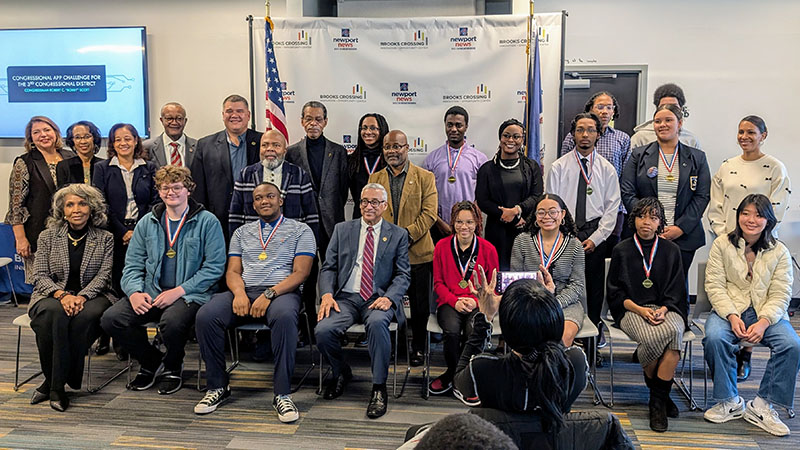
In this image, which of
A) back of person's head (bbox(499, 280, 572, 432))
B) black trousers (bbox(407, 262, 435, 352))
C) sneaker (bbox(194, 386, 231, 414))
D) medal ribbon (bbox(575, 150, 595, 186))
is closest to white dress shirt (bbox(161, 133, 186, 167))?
sneaker (bbox(194, 386, 231, 414))

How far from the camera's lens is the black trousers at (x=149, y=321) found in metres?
3.77

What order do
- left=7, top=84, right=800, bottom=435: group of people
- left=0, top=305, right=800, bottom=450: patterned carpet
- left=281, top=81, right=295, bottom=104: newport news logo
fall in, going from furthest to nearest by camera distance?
left=281, top=81, right=295, bottom=104: newport news logo, left=7, top=84, right=800, bottom=435: group of people, left=0, top=305, right=800, bottom=450: patterned carpet

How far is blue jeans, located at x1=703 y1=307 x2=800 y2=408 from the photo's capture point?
343 centimetres

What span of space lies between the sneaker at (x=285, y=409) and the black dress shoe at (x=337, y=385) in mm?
260

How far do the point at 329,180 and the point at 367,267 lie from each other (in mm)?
875

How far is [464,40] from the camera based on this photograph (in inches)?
196

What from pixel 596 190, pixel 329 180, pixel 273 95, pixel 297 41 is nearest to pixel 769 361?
pixel 596 190

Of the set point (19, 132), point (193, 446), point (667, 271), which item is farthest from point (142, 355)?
point (19, 132)

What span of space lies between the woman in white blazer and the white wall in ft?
8.46

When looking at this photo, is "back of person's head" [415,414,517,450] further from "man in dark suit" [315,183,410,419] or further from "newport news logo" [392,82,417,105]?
"newport news logo" [392,82,417,105]

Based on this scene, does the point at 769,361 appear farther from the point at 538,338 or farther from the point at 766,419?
the point at 538,338

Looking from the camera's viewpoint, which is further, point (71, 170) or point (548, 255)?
point (71, 170)

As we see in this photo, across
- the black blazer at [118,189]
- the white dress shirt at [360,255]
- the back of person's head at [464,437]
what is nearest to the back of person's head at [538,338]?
the back of person's head at [464,437]

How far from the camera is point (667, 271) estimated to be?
12.2 ft
